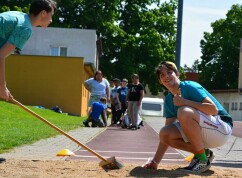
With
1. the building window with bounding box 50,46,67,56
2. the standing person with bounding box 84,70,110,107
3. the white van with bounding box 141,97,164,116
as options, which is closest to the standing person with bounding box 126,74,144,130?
the standing person with bounding box 84,70,110,107

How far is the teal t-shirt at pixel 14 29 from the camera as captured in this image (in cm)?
644

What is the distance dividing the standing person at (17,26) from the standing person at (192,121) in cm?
146

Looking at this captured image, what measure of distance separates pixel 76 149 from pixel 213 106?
12.4 ft

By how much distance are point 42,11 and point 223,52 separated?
6963 centimetres

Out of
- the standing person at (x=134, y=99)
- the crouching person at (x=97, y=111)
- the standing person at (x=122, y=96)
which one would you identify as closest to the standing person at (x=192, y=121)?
the standing person at (x=134, y=99)

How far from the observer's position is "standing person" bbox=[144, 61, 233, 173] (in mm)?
6773

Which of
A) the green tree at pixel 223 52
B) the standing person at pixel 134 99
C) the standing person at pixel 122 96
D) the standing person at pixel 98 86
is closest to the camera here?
the standing person at pixel 134 99

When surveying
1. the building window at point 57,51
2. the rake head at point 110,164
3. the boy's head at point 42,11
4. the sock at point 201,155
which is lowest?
the rake head at point 110,164

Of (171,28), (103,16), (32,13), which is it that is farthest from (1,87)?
(171,28)

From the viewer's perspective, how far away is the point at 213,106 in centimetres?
680

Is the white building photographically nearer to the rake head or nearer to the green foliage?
the green foliage

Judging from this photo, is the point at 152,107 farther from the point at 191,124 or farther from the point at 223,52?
the point at 191,124

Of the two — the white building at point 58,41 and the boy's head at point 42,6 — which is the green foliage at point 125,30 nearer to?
the white building at point 58,41

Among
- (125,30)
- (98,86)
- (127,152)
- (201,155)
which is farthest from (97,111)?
(125,30)
